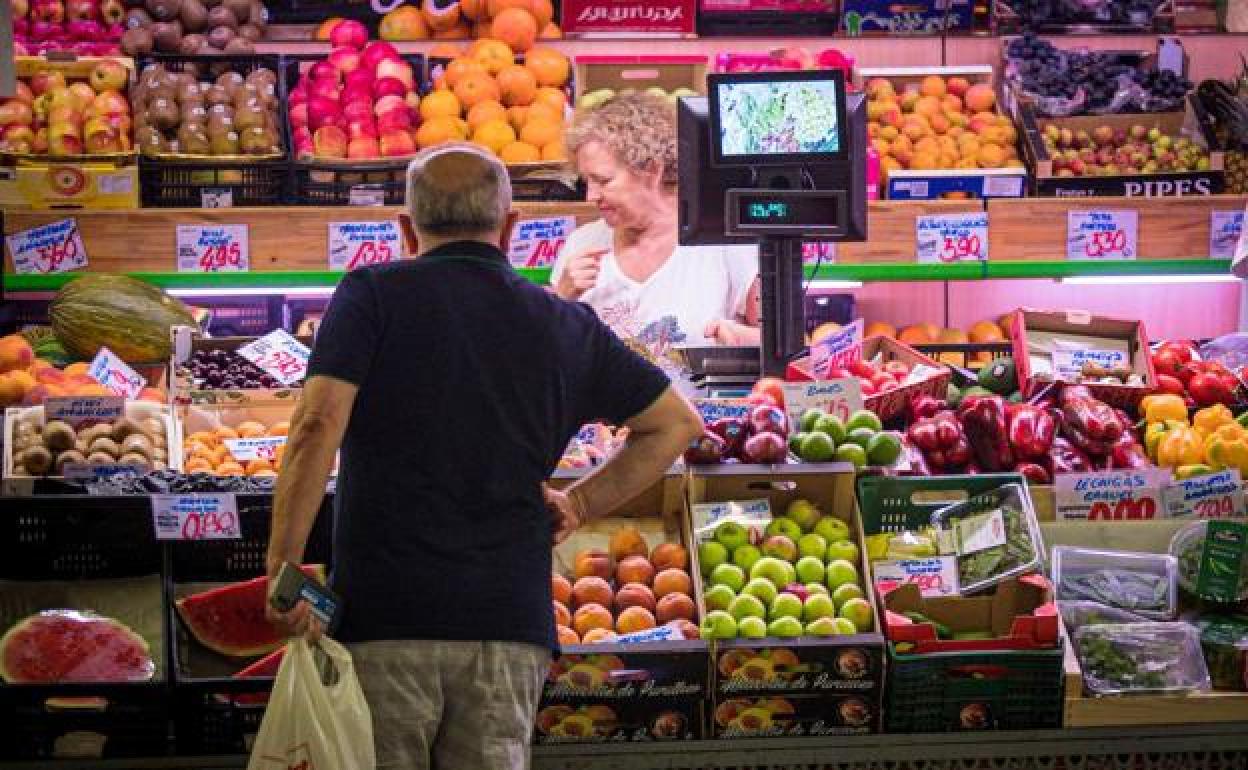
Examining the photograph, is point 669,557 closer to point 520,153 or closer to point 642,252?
point 642,252

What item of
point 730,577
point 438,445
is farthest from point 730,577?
point 438,445

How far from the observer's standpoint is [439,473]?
9.21 ft

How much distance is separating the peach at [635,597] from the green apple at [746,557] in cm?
22

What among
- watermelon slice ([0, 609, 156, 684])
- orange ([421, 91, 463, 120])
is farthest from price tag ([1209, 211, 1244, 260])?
watermelon slice ([0, 609, 156, 684])

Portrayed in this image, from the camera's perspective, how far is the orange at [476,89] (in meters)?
6.27

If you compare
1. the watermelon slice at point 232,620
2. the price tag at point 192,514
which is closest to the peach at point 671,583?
the watermelon slice at point 232,620

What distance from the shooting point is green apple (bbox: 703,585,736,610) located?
3701 mm

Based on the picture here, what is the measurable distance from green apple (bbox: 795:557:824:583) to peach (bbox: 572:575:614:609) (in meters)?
0.42

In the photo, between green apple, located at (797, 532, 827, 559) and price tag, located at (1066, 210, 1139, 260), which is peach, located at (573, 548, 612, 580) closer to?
green apple, located at (797, 532, 827, 559)

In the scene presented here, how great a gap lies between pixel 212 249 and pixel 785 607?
9.74ft

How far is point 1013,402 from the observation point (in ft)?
15.4

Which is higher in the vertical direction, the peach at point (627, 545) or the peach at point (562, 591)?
the peach at point (627, 545)

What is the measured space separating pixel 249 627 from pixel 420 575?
1.00 m

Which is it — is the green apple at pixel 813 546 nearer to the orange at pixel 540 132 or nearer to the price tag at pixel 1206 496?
the price tag at pixel 1206 496
